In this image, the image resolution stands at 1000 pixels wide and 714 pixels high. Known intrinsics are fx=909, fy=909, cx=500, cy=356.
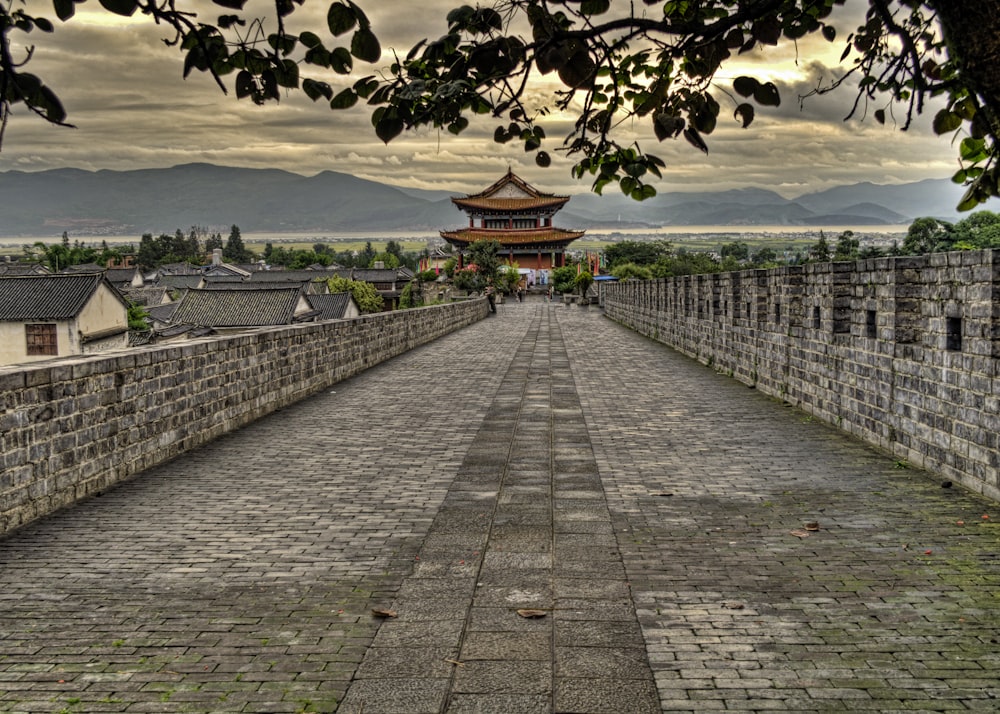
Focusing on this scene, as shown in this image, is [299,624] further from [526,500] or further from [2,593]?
[526,500]

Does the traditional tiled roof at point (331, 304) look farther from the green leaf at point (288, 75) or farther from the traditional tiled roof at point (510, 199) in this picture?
the green leaf at point (288, 75)

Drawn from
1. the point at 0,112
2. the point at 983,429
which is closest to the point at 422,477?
the point at 983,429

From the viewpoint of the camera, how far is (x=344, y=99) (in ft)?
11.7

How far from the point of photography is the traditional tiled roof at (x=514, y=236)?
9662 cm

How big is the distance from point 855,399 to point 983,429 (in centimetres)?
295

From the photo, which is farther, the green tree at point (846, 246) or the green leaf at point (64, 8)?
the green tree at point (846, 246)

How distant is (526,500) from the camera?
6969mm

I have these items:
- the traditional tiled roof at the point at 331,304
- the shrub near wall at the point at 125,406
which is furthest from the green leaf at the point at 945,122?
Answer: the traditional tiled roof at the point at 331,304

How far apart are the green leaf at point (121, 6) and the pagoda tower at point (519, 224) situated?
94.1m

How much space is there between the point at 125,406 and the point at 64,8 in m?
4.92

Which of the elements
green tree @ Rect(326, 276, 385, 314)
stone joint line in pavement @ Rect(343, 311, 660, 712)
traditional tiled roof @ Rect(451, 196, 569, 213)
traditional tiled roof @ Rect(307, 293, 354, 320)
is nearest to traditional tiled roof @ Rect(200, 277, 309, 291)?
traditional tiled roof @ Rect(307, 293, 354, 320)

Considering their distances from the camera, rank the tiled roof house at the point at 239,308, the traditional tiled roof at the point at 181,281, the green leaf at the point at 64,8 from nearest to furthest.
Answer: the green leaf at the point at 64,8, the tiled roof house at the point at 239,308, the traditional tiled roof at the point at 181,281

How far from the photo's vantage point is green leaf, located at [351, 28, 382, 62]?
10.7ft

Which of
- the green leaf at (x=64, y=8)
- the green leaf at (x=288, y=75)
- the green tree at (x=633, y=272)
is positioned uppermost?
the green tree at (x=633, y=272)
